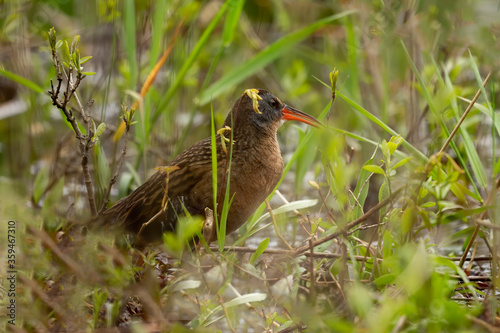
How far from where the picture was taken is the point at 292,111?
10.0 ft

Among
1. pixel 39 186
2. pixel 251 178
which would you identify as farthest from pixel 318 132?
pixel 39 186

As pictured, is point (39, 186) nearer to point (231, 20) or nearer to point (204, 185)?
point (204, 185)

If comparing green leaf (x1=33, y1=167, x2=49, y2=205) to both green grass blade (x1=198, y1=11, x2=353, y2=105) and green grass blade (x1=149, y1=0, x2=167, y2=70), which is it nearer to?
green grass blade (x1=149, y1=0, x2=167, y2=70)

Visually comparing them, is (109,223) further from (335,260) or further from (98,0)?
(98,0)

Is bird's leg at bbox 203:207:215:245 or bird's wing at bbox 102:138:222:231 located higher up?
bird's wing at bbox 102:138:222:231

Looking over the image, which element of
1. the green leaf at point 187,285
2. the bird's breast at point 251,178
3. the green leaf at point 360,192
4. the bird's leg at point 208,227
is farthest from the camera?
the bird's breast at point 251,178

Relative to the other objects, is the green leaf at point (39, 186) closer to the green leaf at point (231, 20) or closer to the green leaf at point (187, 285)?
the green leaf at point (231, 20)

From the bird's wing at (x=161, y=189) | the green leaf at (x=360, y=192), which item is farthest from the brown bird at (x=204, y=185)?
the green leaf at (x=360, y=192)

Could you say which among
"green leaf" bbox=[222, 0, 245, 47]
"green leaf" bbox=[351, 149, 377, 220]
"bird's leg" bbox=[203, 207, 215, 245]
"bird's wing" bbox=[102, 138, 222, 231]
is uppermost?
"green leaf" bbox=[222, 0, 245, 47]

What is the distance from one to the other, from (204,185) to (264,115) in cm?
53

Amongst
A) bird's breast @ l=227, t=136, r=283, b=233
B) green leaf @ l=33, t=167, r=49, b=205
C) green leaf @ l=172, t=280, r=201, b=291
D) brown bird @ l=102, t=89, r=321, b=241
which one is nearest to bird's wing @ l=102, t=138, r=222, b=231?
brown bird @ l=102, t=89, r=321, b=241

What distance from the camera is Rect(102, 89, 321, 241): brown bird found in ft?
8.32

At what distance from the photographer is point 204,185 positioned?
2.55m

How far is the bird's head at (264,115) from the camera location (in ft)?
9.35
